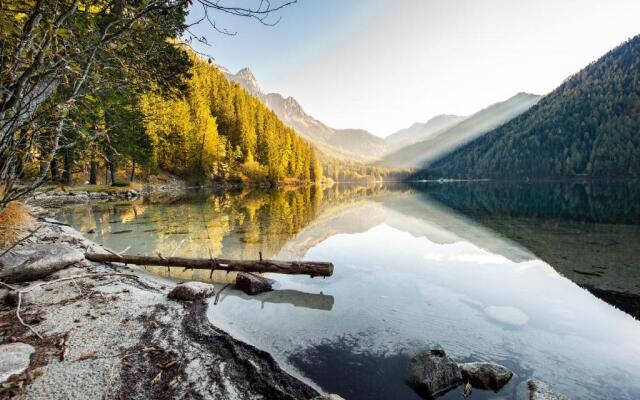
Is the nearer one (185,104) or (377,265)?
(377,265)

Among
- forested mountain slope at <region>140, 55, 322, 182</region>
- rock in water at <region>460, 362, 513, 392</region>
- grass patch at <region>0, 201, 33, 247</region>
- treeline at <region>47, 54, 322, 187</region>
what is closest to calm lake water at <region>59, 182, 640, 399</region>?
rock in water at <region>460, 362, 513, 392</region>

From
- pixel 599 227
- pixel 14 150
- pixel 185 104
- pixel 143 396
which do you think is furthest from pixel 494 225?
pixel 185 104

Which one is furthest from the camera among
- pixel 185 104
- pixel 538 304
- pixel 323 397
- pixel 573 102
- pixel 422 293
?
pixel 573 102

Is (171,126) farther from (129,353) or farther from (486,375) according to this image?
(486,375)

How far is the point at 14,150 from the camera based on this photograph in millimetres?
2471

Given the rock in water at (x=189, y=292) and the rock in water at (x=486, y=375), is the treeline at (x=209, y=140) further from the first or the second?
the rock in water at (x=486, y=375)

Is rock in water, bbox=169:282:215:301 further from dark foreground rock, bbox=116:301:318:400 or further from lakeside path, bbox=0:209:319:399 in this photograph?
dark foreground rock, bbox=116:301:318:400

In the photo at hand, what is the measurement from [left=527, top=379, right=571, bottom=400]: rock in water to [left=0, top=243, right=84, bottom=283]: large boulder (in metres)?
11.2

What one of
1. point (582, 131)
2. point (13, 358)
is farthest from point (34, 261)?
point (582, 131)

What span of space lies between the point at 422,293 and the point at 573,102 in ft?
633

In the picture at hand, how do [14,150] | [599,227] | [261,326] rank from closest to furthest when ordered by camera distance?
[14,150], [261,326], [599,227]

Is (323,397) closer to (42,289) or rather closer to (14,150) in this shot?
(14,150)

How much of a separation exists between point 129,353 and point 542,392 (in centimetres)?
661

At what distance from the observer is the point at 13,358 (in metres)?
4.31
